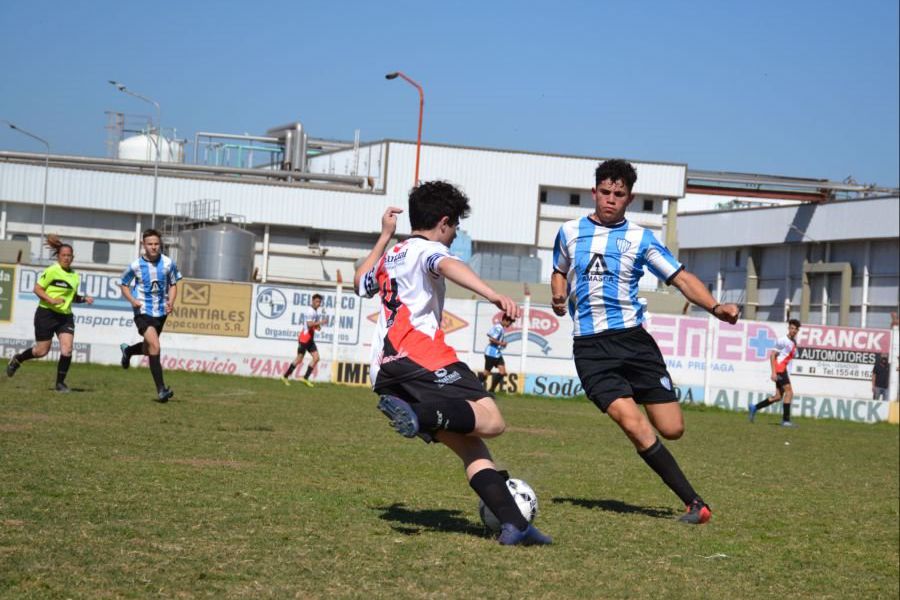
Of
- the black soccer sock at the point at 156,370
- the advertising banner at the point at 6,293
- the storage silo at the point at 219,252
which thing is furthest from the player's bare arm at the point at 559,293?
the storage silo at the point at 219,252

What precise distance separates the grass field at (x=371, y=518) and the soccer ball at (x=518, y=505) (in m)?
0.13

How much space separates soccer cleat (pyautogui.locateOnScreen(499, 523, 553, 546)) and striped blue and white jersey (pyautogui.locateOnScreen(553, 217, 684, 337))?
181 centimetres

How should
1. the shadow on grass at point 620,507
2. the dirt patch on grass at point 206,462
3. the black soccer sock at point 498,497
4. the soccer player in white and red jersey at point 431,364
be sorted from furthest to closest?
the dirt patch on grass at point 206,462 → the shadow on grass at point 620,507 → the black soccer sock at point 498,497 → the soccer player in white and red jersey at point 431,364

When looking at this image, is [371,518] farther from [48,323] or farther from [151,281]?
[48,323]

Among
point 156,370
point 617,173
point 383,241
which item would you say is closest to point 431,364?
point 383,241

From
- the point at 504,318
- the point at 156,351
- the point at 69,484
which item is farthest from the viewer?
the point at 156,351

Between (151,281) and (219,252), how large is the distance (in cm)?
3310

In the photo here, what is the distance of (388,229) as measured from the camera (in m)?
6.47

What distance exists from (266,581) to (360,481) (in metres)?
3.64

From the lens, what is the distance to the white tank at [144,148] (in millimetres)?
56781

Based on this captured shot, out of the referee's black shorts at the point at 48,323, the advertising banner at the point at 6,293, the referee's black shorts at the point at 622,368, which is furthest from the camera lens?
the advertising banner at the point at 6,293

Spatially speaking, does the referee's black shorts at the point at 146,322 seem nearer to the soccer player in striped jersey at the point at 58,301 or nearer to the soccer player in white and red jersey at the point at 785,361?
→ the soccer player in striped jersey at the point at 58,301

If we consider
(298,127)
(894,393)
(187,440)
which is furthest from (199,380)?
(298,127)

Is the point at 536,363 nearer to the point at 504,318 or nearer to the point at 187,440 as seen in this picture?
the point at 187,440
